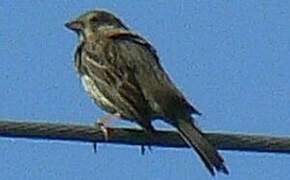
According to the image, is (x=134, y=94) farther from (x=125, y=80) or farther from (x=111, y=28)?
(x=111, y=28)

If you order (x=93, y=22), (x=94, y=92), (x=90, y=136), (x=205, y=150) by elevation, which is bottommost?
(x=205, y=150)

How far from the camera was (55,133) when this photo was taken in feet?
26.3

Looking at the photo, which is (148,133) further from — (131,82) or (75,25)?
(75,25)

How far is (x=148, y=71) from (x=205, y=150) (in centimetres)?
168

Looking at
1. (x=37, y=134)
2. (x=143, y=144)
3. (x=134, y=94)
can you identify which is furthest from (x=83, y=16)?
(x=37, y=134)

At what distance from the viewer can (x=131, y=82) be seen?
33.8 feet

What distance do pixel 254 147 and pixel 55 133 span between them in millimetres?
1177

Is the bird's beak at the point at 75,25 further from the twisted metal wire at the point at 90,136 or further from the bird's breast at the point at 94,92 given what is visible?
the twisted metal wire at the point at 90,136

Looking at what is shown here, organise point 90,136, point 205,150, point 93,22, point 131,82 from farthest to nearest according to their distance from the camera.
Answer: point 93,22 → point 131,82 → point 205,150 → point 90,136

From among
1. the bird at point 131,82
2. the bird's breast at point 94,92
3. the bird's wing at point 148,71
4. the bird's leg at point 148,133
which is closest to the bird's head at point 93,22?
the bird at point 131,82

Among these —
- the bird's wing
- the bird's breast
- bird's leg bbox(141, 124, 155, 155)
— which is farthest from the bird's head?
bird's leg bbox(141, 124, 155, 155)

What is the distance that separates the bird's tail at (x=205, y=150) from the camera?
29.3 ft

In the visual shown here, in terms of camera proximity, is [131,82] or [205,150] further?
[131,82]

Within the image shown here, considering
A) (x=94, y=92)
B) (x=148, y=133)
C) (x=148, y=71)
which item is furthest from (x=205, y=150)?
(x=94, y=92)
